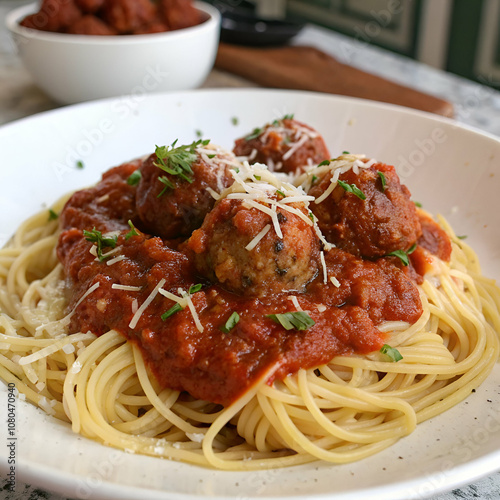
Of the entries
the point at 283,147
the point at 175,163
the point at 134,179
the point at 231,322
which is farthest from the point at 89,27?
the point at 231,322

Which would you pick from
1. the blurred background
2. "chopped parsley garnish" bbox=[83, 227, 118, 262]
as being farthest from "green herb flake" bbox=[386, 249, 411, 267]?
the blurred background

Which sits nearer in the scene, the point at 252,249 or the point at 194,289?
the point at 252,249

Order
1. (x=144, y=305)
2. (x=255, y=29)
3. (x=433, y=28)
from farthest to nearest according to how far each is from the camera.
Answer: (x=433, y=28) → (x=255, y=29) → (x=144, y=305)

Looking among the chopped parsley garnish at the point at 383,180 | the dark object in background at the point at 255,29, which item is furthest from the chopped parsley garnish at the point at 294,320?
the dark object in background at the point at 255,29

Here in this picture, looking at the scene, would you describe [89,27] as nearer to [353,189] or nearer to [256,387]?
[353,189]

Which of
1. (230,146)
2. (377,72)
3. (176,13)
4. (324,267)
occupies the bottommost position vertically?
(377,72)

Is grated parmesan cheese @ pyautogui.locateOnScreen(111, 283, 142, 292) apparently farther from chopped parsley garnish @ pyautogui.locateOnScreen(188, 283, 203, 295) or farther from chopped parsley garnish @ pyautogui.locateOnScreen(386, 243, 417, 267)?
chopped parsley garnish @ pyautogui.locateOnScreen(386, 243, 417, 267)

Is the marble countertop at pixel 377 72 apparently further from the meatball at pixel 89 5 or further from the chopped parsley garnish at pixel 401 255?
the chopped parsley garnish at pixel 401 255
